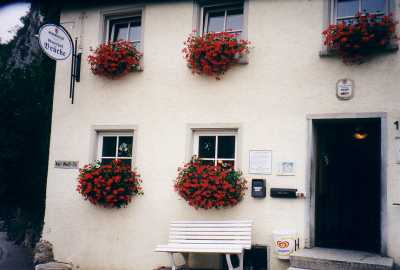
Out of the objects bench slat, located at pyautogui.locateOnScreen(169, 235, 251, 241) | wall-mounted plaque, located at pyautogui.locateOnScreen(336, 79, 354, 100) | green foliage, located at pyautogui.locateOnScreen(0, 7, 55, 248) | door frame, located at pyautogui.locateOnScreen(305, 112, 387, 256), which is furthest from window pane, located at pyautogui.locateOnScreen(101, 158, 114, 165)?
wall-mounted plaque, located at pyautogui.locateOnScreen(336, 79, 354, 100)

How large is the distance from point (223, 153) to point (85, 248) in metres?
2.98

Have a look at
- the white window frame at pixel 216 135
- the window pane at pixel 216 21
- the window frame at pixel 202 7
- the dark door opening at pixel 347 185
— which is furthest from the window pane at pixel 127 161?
the dark door opening at pixel 347 185

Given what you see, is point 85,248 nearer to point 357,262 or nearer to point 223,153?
point 223,153

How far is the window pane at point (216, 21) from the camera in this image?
7.80 metres

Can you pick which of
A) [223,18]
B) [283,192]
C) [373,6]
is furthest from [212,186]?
[373,6]

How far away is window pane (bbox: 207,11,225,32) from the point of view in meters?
7.80

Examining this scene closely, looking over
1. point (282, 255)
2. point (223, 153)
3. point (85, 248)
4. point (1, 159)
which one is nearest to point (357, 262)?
point (282, 255)

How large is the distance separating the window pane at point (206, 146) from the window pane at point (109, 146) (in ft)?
5.44

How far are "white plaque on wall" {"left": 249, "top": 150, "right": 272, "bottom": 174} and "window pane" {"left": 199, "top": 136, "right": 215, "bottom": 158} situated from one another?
2.34ft

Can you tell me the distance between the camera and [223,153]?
24.3 feet

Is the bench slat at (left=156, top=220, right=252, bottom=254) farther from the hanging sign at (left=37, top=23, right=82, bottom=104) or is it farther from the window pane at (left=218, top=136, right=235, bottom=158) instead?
the hanging sign at (left=37, top=23, right=82, bottom=104)

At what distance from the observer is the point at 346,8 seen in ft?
22.9

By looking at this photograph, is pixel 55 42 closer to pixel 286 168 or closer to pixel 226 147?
pixel 226 147

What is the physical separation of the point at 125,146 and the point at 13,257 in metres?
3.45
